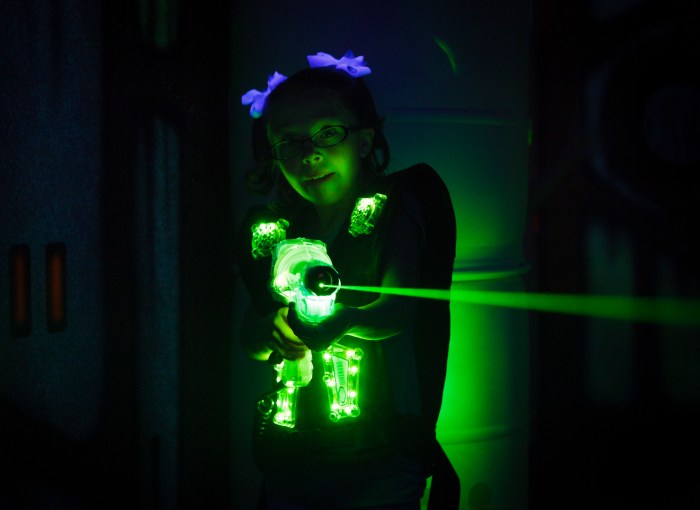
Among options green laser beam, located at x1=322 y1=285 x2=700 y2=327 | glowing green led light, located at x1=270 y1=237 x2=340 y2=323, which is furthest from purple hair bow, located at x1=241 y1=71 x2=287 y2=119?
green laser beam, located at x1=322 y1=285 x2=700 y2=327

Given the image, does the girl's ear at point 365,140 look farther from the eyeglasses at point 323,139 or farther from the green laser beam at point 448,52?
the green laser beam at point 448,52

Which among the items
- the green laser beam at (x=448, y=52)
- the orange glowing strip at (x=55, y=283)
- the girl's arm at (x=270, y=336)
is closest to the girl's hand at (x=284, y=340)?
the girl's arm at (x=270, y=336)

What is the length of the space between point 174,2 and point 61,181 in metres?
0.60

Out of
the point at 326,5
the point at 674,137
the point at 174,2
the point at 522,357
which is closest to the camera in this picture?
the point at 326,5

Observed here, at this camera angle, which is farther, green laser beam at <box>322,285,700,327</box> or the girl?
green laser beam at <box>322,285,700,327</box>

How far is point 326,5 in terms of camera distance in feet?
5.59

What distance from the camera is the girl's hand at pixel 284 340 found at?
1.43m

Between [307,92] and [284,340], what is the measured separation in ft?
1.88

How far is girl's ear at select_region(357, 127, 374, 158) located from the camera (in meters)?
1.54

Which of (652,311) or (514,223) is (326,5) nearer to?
(514,223)

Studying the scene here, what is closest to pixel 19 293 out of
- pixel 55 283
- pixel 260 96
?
pixel 55 283

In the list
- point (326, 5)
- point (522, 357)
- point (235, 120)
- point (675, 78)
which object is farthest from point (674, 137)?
point (235, 120)

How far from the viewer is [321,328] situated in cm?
128

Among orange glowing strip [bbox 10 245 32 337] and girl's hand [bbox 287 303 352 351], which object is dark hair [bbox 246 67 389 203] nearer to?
girl's hand [bbox 287 303 352 351]
